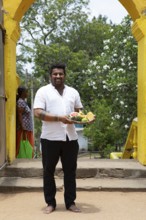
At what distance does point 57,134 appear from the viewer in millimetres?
4379

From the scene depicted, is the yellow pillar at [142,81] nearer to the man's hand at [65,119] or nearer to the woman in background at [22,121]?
the woman in background at [22,121]

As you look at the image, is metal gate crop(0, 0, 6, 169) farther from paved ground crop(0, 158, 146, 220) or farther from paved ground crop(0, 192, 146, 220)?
paved ground crop(0, 192, 146, 220)

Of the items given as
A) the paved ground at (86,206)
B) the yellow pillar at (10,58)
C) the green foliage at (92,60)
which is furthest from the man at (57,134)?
the green foliage at (92,60)

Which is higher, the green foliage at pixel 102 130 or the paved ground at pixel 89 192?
the green foliage at pixel 102 130

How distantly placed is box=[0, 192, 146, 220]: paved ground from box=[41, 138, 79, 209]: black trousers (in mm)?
188

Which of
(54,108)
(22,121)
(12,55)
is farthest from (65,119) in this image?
(22,121)

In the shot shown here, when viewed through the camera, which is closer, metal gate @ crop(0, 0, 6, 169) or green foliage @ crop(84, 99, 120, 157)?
metal gate @ crop(0, 0, 6, 169)

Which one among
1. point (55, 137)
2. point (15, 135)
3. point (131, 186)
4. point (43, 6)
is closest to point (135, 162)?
point (131, 186)

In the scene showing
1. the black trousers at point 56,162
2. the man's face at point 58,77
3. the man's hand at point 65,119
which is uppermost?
the man's face at point 58,77

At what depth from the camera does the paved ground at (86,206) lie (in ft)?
14.1

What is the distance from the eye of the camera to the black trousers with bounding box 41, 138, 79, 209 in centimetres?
441

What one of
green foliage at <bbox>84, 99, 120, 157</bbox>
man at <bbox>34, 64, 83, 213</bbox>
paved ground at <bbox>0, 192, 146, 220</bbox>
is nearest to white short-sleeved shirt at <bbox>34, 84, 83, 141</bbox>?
man at <bbox>34, 64, 83, 213</bbox>

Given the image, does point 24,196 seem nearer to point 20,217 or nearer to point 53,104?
point 20,217

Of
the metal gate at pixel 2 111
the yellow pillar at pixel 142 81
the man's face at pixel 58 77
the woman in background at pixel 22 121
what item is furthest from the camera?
the woman in background at pixel 22 121
